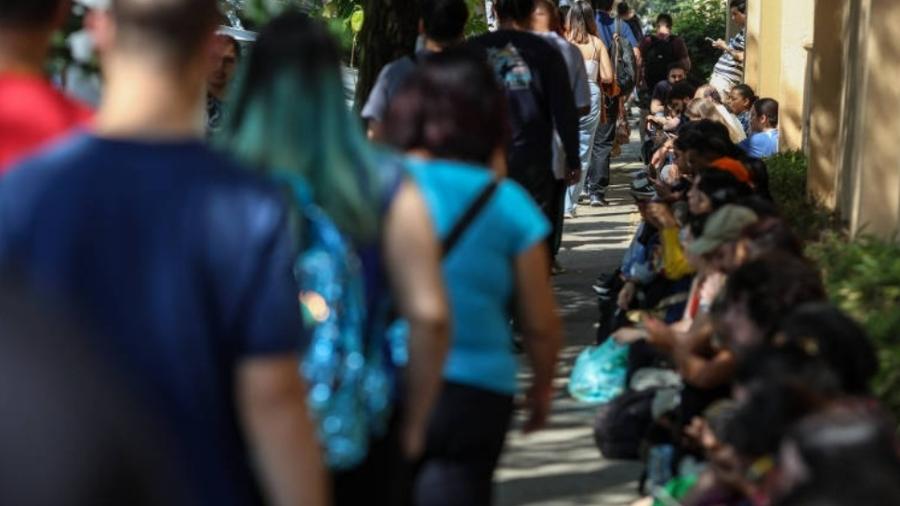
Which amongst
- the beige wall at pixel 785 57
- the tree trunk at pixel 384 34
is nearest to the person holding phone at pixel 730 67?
the beige wall at pixel 785 57

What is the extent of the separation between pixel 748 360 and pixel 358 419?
1.16 metres

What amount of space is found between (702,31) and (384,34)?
2183cm

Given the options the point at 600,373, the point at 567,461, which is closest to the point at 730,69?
the point at 600,373

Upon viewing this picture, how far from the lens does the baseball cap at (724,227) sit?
726 centimetres

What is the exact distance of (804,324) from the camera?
5223mm

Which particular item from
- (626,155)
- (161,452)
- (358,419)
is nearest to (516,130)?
(358,419)

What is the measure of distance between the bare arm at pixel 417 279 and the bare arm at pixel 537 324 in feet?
2.56

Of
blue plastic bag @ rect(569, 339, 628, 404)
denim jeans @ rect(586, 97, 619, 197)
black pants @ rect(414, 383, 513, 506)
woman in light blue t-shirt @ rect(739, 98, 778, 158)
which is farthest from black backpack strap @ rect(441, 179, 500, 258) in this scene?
denim jeans @ rect(586, 97, 619, 197)

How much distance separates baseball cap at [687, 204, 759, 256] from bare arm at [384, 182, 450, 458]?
2.78 meters

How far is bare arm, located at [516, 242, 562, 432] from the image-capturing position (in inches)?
212

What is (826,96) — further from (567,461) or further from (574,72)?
(567,461)

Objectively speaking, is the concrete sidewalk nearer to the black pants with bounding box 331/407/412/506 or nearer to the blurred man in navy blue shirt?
the black pants with bounding box 331/407/412/506

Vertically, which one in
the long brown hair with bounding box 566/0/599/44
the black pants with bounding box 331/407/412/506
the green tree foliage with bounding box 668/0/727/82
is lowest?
the green tree foliage with bounding box 668/0/727/82

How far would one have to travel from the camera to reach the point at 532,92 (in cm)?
1001
